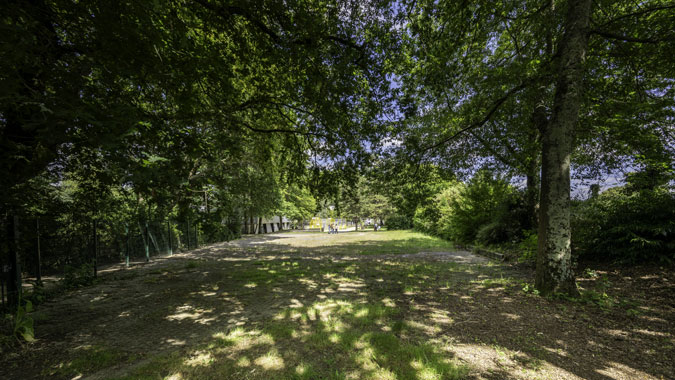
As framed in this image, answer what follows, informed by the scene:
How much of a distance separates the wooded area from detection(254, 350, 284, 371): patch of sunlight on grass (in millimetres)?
2803

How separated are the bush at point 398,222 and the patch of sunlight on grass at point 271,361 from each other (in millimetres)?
30660

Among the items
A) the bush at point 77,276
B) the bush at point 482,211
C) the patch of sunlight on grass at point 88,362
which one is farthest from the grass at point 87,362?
the bush at point 482,211

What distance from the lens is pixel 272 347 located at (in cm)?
319

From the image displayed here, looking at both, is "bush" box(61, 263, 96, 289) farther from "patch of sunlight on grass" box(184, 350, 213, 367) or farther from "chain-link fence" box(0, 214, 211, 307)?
"patch of sunlight on grass" box(184, 350, 213, 367)

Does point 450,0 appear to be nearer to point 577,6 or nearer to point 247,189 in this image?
point 577,6

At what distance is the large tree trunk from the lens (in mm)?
4730

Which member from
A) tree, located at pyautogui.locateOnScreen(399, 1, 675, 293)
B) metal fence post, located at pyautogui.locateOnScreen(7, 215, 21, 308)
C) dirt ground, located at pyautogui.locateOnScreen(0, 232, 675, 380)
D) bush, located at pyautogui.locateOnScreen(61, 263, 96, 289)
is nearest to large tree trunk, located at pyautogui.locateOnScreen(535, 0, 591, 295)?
tree, located at pyautogui.locateOnScreen(399, 1, 675, 293)

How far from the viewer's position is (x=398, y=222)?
33.8m

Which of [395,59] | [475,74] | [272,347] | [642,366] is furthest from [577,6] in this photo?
[272,347]

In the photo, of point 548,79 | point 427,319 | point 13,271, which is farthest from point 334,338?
point 548,79

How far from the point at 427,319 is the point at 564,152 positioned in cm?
429

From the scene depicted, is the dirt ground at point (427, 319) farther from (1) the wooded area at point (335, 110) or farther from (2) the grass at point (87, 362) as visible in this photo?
(1) the wooded area at point (335, 110)

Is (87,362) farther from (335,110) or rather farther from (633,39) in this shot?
(633,39)

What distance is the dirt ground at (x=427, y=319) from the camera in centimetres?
280
